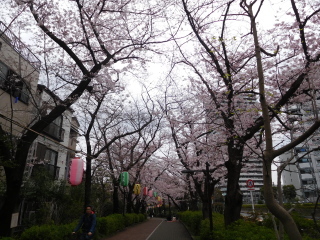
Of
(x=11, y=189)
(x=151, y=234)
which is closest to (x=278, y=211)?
(x=11, y=189)

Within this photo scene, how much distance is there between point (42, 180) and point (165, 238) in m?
8.46

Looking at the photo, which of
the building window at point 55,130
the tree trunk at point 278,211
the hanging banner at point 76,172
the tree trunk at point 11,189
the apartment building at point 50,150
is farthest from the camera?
the building window at point 55,130

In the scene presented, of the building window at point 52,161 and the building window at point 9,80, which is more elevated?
the building window at point 9,80

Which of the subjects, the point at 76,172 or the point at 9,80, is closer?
the point at 76,172

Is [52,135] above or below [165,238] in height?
above

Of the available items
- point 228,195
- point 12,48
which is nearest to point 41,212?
point 12,48

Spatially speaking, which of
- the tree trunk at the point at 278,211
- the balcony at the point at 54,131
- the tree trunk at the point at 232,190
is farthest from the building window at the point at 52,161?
the tree trunk at the point at 278,211

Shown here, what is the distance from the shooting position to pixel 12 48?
1338cm

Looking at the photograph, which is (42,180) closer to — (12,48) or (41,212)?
(41,212)

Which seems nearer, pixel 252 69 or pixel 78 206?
pixel 252 69

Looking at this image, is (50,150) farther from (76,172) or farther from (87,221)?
(87,221)

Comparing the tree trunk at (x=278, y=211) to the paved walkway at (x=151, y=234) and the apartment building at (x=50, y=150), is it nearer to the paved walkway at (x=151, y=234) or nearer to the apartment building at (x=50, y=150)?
the paved walkway at (x=151, y=234)

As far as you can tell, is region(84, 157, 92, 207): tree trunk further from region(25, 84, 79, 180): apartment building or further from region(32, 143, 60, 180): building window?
region(32, 143, 60, 180): building window

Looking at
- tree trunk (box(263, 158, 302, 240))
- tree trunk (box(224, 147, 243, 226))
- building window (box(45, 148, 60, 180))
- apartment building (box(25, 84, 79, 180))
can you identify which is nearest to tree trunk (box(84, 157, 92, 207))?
apartment building (box(25, 84, 79, 180))
